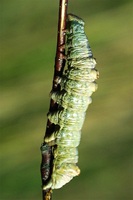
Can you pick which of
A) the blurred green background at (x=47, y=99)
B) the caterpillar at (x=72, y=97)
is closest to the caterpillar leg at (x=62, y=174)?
the caterpillar at (x=72, y=97)

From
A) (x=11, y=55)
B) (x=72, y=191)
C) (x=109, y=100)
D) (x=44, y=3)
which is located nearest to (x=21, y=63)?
(x=11, y=55)

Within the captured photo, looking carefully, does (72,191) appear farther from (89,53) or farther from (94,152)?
(89,53)

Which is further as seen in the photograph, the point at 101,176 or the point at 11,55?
the point at 101,176

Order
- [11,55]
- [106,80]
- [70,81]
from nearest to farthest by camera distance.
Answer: [70,81], [11,55], [106,80]

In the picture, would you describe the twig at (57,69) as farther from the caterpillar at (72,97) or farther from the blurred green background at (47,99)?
the blurred green background at (47,99)

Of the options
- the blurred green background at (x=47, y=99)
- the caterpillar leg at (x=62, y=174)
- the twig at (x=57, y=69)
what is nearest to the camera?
the twig at (x=57, y=69)

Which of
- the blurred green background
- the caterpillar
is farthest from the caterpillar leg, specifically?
the blurred green background
